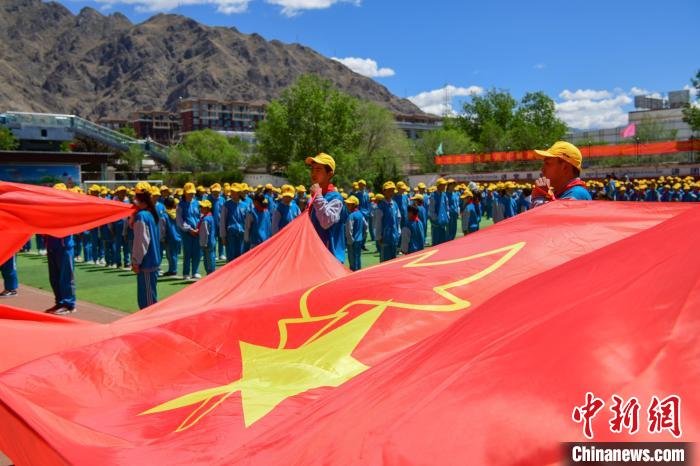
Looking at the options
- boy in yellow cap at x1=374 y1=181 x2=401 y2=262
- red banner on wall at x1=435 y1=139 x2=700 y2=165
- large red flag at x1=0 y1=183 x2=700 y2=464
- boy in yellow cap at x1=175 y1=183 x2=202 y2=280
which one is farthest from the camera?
red banner on wall at x1=435 y1=139 x2=700 y2=165

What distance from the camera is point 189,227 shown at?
15.8 meters

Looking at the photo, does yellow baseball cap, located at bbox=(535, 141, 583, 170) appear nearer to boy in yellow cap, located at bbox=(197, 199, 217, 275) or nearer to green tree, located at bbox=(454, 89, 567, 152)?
boy in yellow cap, located at bbox=(197, 199, 217, 275)

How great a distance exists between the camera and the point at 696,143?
143 feet

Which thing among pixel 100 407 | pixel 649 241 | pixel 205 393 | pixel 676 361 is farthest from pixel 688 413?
pixel 100 407

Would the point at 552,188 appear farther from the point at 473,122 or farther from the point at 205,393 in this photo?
the point at 473,122

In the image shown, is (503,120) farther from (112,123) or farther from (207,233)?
(112,123)

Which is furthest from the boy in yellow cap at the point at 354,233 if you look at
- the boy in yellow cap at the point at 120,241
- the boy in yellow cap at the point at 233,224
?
the boy in yellow cap at the point at 120,241

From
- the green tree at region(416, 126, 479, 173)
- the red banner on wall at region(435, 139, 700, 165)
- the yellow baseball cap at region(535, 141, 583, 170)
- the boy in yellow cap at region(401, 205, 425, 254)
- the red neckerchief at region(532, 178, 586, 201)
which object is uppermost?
the green tree at region(416, 126, 479, 173)

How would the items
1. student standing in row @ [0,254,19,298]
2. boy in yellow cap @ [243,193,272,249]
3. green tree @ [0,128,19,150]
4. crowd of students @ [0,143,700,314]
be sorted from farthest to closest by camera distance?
green tree @ [0,128,19,150], boy in yellow cap @ [243,193,272,249], student standing in row @ [0,254,19,298], crowd of students @ [0,143,700,314]

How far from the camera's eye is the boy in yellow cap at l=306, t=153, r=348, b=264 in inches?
259

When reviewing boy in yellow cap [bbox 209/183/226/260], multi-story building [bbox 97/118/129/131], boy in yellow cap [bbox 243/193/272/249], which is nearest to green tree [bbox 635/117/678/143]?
boy in yellow cap [bbox 209/183/226/260]

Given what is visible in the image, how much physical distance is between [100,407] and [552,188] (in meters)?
3.60

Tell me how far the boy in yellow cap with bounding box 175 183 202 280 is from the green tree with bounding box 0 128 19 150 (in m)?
65.6

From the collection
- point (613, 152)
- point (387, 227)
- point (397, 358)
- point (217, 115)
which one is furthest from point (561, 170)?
point (217, 115)
